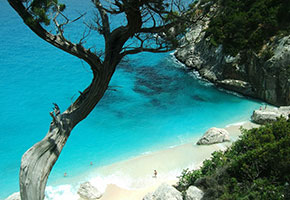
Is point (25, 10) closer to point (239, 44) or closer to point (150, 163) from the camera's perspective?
point (150, 163)

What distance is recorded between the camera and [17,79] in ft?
86.4

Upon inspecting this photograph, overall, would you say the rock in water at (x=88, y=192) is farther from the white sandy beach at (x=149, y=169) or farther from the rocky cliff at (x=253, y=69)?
the rocky cliff at (x=253, y=69)

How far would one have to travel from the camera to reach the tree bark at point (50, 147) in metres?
4.10

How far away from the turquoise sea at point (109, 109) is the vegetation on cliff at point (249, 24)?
4.68 metres

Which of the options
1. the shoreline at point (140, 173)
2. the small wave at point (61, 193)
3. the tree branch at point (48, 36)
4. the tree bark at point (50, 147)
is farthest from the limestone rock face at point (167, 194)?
the tree branch at point (48, 36)

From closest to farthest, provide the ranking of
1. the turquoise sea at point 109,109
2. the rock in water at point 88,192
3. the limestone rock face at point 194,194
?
the limestone rock face at point 194,194
the rock in water at point 88,192
the turquoise sea at point 109,109

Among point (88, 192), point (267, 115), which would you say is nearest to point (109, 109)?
point (88, 192)

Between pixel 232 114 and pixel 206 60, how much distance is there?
8.79 metres

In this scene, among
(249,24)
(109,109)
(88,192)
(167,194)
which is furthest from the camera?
(249,24)

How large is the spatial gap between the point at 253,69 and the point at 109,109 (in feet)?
44.1

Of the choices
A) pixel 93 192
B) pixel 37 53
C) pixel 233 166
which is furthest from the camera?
pixel 37 53

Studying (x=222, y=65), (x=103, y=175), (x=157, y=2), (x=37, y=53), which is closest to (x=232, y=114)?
(x=222, y=65)

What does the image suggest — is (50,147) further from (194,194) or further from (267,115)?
(267,115)

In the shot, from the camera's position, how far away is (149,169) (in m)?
14.7
